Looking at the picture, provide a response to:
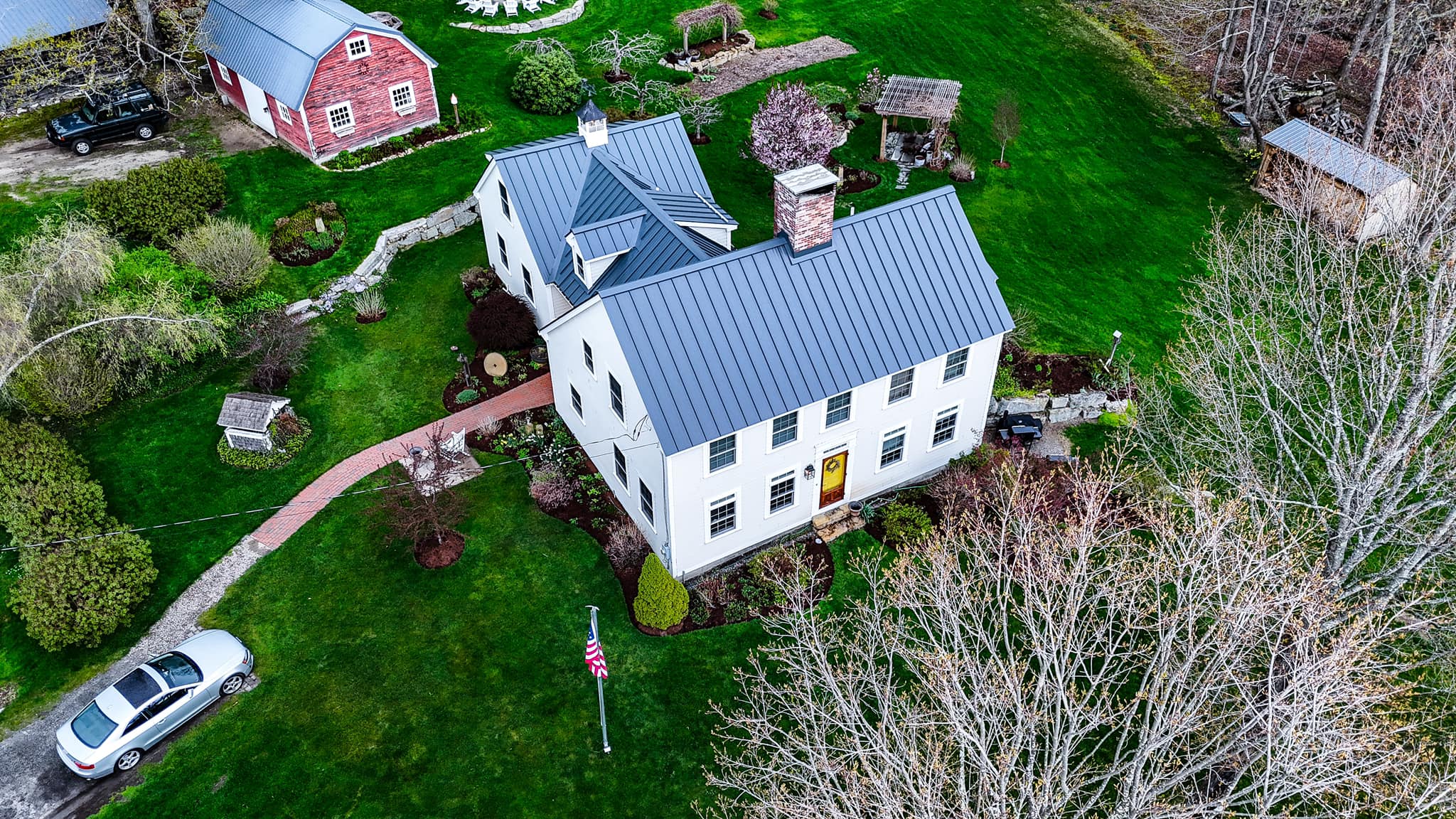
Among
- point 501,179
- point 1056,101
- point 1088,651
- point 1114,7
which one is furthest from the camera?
point 1114,7

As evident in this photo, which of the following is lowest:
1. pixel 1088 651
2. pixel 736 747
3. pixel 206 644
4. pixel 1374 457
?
pixel 736 747

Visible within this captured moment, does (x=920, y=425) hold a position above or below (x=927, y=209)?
below

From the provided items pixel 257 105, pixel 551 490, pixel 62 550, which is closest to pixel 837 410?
pixel 551 490

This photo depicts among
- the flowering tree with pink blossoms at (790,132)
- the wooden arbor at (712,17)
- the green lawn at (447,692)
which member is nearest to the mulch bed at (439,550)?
the green lawn at (447,692)

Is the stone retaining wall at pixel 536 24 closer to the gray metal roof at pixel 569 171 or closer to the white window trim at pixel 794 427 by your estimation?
the gray metal roof at pixel 569 171

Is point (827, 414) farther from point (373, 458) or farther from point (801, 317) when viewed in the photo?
point (373, 458)

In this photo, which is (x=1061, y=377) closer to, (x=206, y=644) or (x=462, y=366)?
(x=462, y=366)

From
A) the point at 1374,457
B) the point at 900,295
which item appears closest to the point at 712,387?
the point at 900,295

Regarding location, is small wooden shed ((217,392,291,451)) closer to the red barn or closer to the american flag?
the american flag
